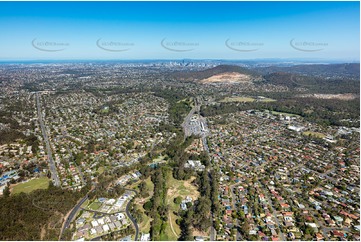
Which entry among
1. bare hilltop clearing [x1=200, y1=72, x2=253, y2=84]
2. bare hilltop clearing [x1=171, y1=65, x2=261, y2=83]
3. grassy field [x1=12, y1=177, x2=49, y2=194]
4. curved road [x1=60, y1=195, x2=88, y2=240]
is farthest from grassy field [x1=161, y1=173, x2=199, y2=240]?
bare hilltop clearing [x1=171, y1=65, x2=261, y2=83]

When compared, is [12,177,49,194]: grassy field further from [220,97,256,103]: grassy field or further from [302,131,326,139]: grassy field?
[220,97,256,103]: grassy field

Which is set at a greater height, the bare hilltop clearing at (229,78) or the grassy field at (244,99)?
the bare hilltop clearing at (229,78)

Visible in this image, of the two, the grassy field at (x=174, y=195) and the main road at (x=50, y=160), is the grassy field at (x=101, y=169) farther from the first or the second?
the grassy field at (x=174, y=195)

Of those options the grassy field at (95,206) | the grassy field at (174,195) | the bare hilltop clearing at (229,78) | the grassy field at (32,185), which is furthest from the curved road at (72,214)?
the bare hilltop clearing at (229,78)

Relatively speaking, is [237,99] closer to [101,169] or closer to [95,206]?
[101,169]

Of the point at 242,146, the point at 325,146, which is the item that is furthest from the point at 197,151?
the point at 325,146

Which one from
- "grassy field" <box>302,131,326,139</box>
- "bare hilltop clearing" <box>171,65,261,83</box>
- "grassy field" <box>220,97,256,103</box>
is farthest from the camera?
"bare hilltop clearing" <box>171,65,261,83</box>

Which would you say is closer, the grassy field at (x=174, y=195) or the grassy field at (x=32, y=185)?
the grassy field at (x=174, y=195)

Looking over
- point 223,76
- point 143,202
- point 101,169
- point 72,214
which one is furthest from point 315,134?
point 223,76

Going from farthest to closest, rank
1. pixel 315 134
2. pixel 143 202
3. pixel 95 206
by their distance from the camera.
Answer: pixel 315 134, pixel 143 202, pixel 95 206
